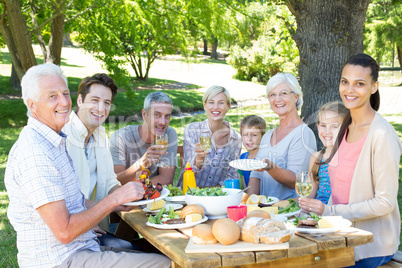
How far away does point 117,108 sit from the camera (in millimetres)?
15086

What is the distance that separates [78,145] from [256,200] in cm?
156

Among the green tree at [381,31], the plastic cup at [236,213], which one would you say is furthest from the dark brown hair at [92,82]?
the green tree at [381,31]

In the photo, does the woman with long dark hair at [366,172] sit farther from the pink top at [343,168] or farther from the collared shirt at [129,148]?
the collared shirt at [129,148]

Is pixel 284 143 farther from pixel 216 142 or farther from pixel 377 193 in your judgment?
pixel 377 193

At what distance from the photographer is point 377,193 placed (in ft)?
8.95

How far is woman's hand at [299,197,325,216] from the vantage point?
2729 mm

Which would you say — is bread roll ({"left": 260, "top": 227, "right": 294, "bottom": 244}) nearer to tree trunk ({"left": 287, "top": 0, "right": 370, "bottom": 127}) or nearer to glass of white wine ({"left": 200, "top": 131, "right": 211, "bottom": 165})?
glass of white wine ({"left": 200, "top": 131, "right": 211, "bottom": 165})

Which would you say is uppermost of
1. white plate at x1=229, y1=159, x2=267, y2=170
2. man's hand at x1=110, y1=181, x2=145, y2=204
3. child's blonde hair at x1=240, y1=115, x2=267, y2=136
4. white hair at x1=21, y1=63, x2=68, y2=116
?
white hair at x1=21, y1=63, x2=68, y2=116

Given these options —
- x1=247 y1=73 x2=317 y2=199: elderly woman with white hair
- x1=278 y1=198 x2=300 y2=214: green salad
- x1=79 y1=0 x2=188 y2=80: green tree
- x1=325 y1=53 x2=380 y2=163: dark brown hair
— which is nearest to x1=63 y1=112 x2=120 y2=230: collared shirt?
x1=247 y1=73 x2=317 y2=199: elderly woman with white hair

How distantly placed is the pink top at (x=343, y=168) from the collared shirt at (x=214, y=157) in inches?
59.8

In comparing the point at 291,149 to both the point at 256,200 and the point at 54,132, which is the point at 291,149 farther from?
the point at 54,132

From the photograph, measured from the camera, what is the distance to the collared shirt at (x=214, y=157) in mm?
4465

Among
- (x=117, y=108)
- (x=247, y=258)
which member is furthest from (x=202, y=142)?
(x=117, y=108)

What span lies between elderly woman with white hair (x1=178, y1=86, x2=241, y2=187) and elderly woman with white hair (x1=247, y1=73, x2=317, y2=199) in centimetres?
50
